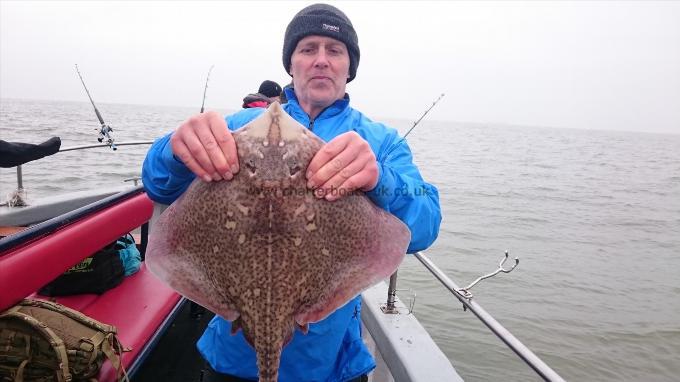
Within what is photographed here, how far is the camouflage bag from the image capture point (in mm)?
2598

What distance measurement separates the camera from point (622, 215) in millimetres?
19797

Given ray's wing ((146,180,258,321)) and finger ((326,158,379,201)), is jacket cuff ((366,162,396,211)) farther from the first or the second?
ray's wing ((146,180,258,321))

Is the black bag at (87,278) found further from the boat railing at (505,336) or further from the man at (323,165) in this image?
the boat railing at (505,336)

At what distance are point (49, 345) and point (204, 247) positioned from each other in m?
1.73

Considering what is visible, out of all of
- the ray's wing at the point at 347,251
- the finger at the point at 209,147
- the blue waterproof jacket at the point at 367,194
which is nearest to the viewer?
the finger at the point at 209,147

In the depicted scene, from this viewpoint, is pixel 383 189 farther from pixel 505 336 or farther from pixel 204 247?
pixel 505 336

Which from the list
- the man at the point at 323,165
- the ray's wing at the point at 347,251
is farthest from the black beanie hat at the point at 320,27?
the ray's wing at the point at 347,251

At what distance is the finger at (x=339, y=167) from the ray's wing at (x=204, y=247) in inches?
14.1

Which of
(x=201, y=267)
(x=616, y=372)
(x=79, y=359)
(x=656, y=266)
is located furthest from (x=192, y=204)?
(x=656, y=266)

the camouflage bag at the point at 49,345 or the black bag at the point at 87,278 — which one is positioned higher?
the camouflage bag at the point at 49,345

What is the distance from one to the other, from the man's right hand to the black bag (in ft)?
10.3

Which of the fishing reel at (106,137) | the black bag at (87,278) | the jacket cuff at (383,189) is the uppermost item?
the jacket cuff at (383,189)

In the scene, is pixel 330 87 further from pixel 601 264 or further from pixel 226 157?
pixel 601 264

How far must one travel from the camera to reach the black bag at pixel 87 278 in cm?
417
